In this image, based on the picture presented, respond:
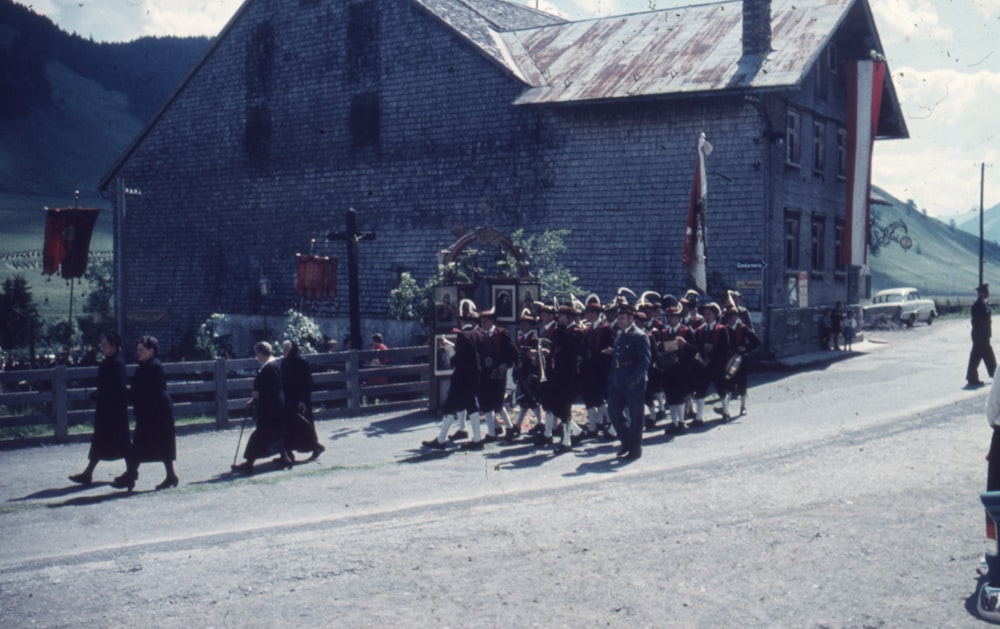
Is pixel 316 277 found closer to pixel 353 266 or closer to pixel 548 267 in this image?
pixel 353 266

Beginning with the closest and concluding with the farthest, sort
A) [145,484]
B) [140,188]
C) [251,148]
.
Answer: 1. [145,484]
2. [251,148]
3. [140,188]

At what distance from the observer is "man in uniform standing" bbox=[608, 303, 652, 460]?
Answer: 1341cm

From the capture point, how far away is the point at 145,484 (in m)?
12.6

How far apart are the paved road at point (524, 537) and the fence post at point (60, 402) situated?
4.09 ft

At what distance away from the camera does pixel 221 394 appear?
1728 centimetres

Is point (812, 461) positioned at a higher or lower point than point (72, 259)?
lower

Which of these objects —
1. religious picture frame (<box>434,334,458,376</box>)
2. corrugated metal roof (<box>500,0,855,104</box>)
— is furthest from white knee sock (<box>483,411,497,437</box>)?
corrugated metal roof (<box>500,0,855,104</box>)

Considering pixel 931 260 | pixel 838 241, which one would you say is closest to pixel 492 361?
pixel 838 241

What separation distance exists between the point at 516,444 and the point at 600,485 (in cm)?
376

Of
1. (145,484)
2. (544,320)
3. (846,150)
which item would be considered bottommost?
(145,484)

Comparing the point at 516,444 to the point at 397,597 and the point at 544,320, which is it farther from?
the point at 397,597

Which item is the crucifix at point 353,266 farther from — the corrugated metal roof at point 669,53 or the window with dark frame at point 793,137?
the window with dark frame at point 793,137

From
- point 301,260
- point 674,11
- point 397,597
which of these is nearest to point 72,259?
point 301,260

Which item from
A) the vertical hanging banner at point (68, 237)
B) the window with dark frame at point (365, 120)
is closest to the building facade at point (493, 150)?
the window with dark frame at point (365, 120)
